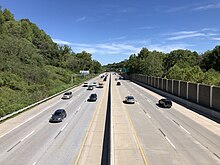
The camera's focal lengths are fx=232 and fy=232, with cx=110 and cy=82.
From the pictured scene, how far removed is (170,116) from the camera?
30375 millimetres

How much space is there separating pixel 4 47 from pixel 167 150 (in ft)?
207

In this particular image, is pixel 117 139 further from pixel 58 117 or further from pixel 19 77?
pixel 19 77

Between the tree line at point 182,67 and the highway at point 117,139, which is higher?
the tree line at point 182,67

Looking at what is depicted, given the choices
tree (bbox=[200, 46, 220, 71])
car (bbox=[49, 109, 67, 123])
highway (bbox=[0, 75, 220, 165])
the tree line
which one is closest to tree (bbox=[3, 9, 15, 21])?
the tree line

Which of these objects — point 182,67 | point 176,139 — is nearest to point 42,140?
point 176,139

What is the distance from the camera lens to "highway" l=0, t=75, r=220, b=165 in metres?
16.0

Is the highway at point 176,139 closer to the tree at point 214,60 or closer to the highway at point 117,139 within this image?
the highway at point 117,139

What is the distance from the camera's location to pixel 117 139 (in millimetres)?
19172

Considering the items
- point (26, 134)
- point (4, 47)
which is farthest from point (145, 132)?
point (4, 47)

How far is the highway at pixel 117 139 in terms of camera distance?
1600cm

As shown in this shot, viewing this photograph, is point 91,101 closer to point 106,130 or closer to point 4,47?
point 106,130

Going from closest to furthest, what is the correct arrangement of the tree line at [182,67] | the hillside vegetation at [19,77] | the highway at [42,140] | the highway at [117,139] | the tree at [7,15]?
the highway at [117,139] → the highway at [42,140] → the hillside vegetation at [19,77] → the tree line at [182,67] → the tree at [7,15]

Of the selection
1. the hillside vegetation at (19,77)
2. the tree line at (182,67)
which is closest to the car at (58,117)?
the hillside vegetation at (19,77)

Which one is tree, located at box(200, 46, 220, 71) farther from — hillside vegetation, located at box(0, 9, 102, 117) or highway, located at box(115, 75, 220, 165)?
highway, located at box(115, 75, 220, 165)
